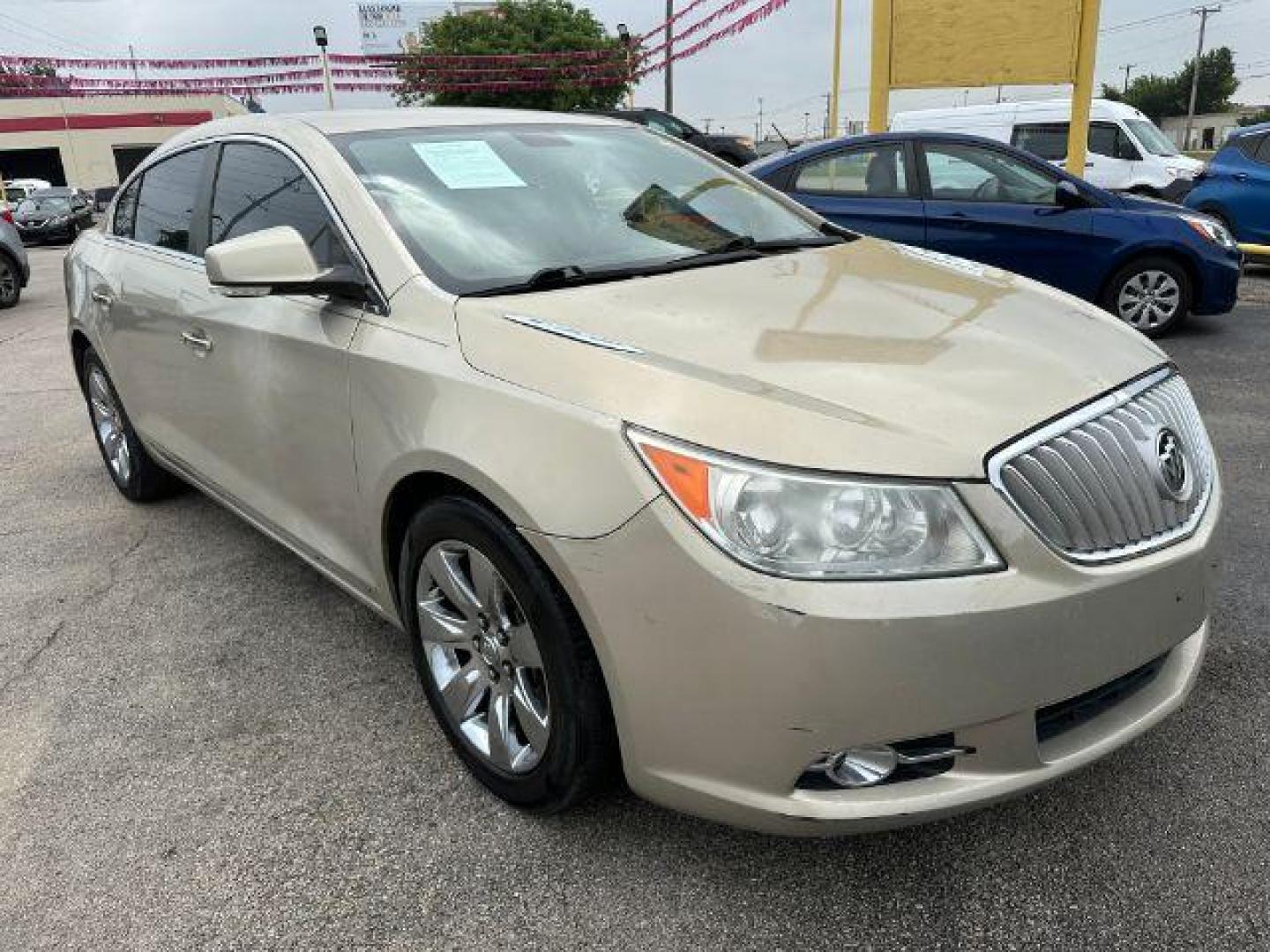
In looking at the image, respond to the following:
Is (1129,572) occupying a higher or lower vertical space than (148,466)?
higher

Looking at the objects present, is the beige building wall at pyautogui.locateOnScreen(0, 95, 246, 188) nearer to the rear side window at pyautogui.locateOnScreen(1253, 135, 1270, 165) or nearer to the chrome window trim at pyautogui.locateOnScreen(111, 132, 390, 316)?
the rear side window at pyautogui.locateOnScreen(1253, 135, 1270, 165)

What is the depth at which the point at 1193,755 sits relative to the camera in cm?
245

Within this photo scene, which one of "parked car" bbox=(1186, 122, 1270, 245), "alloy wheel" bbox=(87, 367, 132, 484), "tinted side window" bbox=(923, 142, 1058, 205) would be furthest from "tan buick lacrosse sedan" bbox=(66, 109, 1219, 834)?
"parked car" bbox=(1186, 122, 1270, 245)

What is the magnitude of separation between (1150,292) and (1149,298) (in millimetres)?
43

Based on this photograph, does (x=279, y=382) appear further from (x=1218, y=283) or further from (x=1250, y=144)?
(x=1250, y=144)

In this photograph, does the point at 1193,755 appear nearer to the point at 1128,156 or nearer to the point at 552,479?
the point at 552,479

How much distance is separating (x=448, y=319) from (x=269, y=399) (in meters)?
0.87

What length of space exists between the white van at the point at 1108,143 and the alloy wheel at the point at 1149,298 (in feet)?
21.5

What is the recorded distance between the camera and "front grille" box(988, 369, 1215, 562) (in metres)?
1.80

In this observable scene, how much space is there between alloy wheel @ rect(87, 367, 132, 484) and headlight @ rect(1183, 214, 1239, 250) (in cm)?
682

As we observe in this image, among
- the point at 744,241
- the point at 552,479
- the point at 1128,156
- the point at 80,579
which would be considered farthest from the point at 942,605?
the point at 1128,156

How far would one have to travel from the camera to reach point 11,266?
38.7ft

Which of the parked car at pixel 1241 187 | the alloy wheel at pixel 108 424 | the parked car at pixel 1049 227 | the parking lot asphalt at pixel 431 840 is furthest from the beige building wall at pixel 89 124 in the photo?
the parking lot asphalt at pixel 431 840

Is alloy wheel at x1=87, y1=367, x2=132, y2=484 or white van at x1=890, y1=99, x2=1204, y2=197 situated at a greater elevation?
white van at x1=890, y1=99, x2=1204, y2=197
